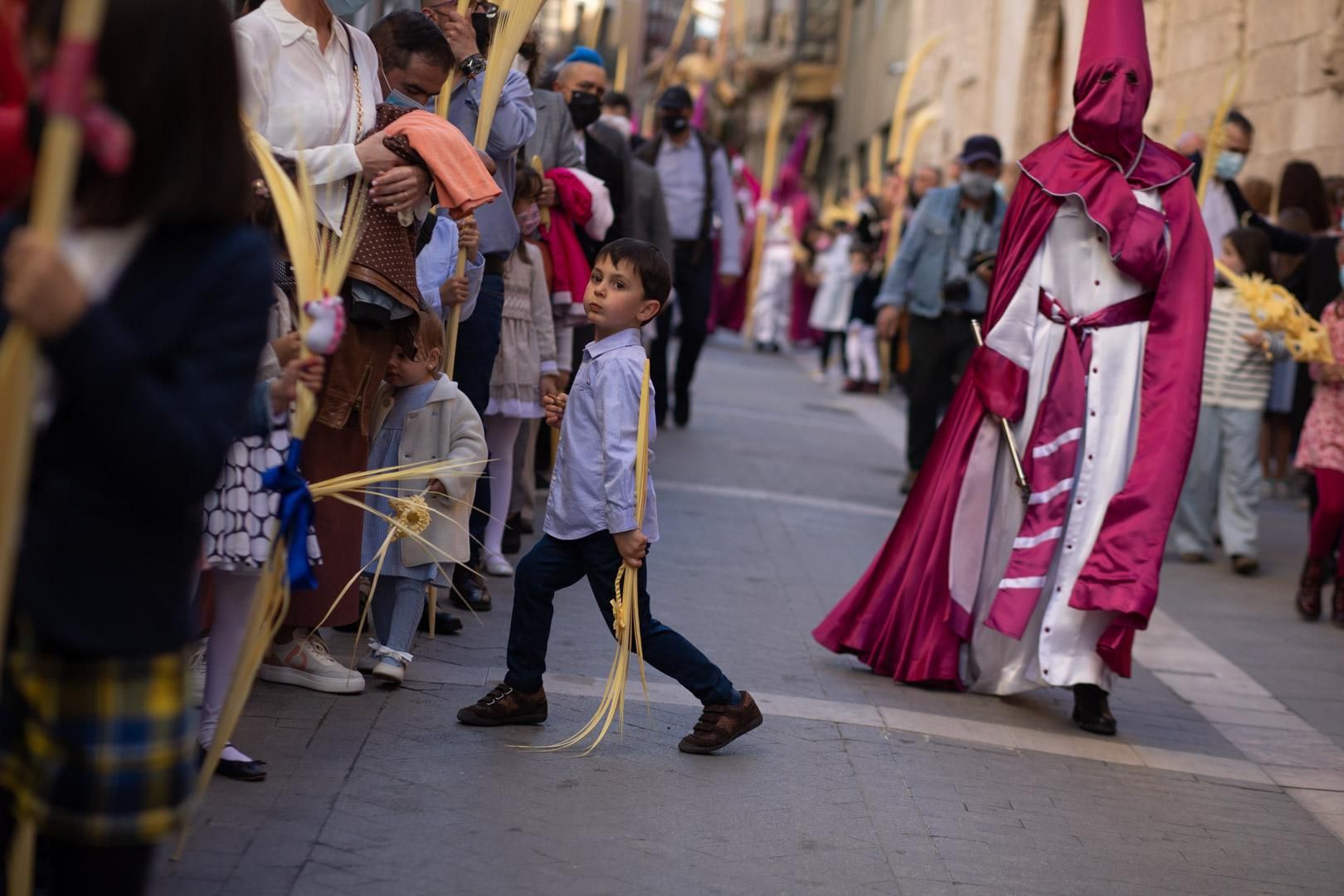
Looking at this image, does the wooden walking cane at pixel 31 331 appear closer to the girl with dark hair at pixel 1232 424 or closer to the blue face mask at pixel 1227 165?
the girl with dark hair at pixel 1232 424

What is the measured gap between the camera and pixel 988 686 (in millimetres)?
6293

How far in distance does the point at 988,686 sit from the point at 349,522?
238 cm

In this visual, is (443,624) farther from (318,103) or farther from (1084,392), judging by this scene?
(1084,392)

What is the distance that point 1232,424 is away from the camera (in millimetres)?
10055

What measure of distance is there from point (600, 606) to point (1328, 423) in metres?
5.21

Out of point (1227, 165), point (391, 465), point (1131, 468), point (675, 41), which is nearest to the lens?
point (391, 465)

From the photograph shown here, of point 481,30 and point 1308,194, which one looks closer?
point 481,30

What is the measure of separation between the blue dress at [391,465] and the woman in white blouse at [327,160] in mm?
128

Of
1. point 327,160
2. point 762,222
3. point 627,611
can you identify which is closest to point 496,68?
point 327,160

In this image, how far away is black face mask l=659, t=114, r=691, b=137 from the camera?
41.8ft

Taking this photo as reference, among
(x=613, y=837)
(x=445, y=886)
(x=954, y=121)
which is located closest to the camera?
(x=445, y=886)

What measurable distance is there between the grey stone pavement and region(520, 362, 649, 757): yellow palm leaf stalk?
10 centimetres

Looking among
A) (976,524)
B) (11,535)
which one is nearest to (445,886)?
(11,535)

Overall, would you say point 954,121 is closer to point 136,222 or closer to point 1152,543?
point 1152,543
